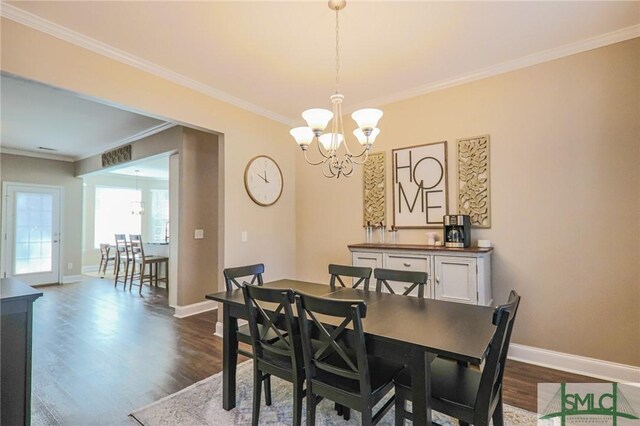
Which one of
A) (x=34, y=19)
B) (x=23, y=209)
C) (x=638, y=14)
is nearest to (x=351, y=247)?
(x=638, y=14)

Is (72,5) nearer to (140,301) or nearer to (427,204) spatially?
(427,204)

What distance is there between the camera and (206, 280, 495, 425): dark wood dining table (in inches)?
55.2

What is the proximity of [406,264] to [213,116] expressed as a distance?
273 centimetres

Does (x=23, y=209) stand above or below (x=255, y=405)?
above

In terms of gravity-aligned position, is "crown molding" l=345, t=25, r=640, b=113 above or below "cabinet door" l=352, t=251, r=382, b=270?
above

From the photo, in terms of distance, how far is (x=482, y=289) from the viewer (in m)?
2.79

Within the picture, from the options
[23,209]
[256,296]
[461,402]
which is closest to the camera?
[461,402]

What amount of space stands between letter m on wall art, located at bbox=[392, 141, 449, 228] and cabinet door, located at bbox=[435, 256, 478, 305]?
60cm

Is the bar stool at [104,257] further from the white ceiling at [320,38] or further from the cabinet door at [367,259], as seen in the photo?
the cabinet door at [367,259]

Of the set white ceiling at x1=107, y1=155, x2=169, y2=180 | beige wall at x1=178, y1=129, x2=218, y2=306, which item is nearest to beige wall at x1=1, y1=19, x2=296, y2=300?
beige wall at x1=178, y1=129, x2=218, y2=306

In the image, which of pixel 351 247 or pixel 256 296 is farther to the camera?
pixel 351 247

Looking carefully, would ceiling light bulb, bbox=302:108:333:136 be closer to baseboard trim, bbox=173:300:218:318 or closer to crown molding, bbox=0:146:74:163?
baseboard trim, bbox=173:300:218:318

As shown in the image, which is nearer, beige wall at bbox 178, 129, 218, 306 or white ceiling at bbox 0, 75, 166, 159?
white ceiling at bbox 0, 75, 166, 159

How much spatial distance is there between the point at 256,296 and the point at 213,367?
5.05 ft
